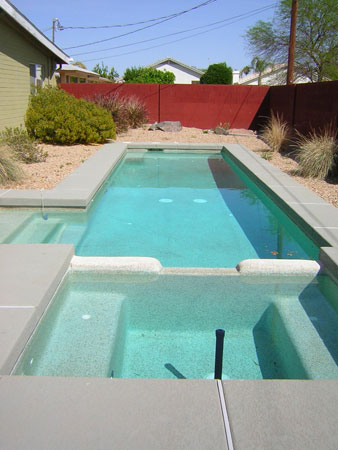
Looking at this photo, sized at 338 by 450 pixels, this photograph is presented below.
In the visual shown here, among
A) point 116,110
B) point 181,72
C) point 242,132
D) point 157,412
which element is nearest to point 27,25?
point 116,110

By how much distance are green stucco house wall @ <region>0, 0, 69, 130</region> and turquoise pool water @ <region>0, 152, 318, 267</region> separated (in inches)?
162

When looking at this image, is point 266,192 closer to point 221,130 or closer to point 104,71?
point 221,130

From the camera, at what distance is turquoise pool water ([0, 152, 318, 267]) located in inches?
216

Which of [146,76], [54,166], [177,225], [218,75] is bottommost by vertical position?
[177,225]

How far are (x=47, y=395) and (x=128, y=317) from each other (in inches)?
60.7

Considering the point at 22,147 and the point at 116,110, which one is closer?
the point at 22,147

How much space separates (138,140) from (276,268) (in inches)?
455

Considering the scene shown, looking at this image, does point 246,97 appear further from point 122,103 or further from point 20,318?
point 20,318

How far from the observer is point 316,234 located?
17.7ft

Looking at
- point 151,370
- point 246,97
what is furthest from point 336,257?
point 246,97

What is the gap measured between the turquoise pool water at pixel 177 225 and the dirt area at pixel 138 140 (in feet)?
3.06

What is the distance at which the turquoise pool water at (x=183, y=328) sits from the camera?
309cm

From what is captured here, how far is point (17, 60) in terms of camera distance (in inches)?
490

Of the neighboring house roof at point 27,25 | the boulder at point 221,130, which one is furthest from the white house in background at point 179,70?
the neighboring house roof at point 27,25
